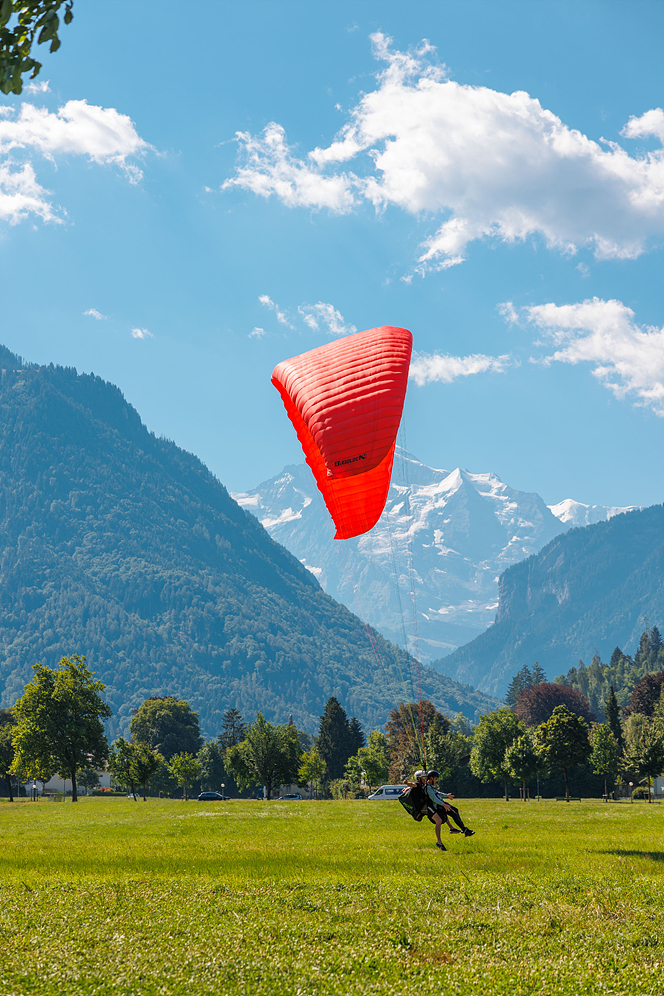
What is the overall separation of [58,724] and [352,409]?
53.6 meters

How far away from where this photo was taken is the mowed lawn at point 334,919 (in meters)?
10.8

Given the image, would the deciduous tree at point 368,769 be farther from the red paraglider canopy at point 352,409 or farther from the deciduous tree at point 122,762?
the red paraglider canopy at point 352,409

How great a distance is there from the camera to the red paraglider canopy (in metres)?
17.5

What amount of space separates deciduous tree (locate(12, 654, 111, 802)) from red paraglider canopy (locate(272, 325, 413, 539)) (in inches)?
1869

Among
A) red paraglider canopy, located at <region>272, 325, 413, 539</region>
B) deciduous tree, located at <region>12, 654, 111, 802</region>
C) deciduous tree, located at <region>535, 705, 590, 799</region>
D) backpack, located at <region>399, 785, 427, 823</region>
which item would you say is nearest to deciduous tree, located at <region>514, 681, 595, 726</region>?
deciduous tree, located at <region>535, 705, 590, 799</region>

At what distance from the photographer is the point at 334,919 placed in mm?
13539

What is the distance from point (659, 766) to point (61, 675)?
48745mm

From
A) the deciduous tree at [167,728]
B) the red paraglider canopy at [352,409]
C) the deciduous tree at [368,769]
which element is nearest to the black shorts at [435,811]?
the red paraglider canopy at [352,409]

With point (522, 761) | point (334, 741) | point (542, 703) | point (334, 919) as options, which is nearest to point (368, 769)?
point (522, 761)

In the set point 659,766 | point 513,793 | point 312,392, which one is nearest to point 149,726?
point 513,793

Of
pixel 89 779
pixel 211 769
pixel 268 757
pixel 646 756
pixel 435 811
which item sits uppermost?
pixel 435 811

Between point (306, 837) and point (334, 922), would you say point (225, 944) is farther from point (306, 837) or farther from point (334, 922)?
point (306, 837)

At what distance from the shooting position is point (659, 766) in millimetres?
64375

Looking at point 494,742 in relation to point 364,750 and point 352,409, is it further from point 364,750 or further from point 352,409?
point 352,409
